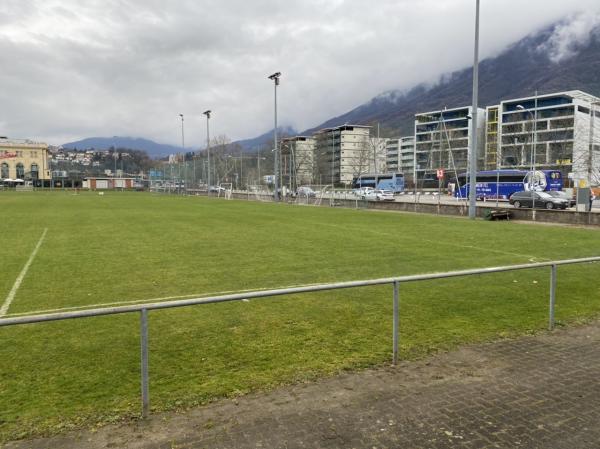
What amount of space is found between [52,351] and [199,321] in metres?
2.12

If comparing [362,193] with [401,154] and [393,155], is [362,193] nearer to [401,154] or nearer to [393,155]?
[401,154]

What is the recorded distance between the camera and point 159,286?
409 inches

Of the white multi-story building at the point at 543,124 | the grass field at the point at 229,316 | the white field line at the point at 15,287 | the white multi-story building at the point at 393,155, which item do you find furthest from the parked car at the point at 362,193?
the white multi-story building at the point at 393,155

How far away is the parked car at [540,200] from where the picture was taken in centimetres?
3666

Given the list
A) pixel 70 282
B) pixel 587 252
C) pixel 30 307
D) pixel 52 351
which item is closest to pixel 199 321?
pixel 52 351

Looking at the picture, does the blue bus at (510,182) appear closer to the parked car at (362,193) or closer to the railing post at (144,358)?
the parked car at (362,193)

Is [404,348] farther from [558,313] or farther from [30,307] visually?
[30,307]

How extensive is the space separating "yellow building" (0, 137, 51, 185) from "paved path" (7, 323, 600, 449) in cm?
15799

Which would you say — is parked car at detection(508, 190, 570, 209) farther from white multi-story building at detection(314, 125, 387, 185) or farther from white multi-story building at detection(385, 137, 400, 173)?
white multi-story building at detection(385, 137, 400, 173)

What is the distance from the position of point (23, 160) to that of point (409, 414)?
545 ft

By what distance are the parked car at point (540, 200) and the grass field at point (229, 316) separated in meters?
21.3

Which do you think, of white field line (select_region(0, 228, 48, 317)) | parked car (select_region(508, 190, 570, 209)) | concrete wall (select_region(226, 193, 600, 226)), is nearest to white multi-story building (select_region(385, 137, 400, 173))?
concrete wall (select_region(226, 193, 600, 226))

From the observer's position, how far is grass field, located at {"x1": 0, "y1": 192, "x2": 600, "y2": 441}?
520 centimetres

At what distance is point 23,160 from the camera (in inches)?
5773
